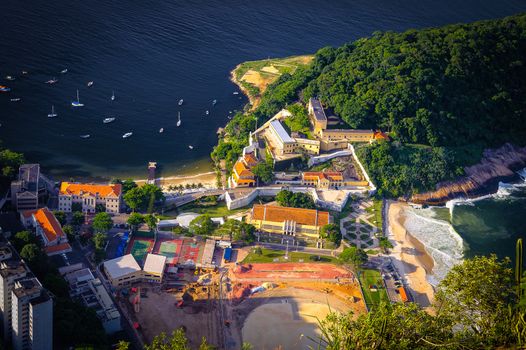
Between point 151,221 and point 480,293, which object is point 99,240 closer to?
point 151,221

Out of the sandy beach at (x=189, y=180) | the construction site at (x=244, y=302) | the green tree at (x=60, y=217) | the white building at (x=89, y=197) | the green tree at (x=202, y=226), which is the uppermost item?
the sandy beach at (x=189, y=180)

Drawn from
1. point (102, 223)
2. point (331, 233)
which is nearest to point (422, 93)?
Answer: point (331, 233)

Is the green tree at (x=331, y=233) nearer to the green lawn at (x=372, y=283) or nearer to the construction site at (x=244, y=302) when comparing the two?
the construction site at (x=244, y=302)

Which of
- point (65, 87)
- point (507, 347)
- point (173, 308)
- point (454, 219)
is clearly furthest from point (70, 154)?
point (507, 347)

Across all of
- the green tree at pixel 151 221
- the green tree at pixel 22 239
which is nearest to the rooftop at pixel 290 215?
the green tree at pixel 151 221

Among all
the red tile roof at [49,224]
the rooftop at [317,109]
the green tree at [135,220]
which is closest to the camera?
the red tile roof at [49,224]

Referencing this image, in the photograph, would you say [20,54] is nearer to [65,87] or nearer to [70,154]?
[65,87]

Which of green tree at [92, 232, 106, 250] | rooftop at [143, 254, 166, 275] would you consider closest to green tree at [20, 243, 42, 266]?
green tree at [92, 232, 106, 250]
